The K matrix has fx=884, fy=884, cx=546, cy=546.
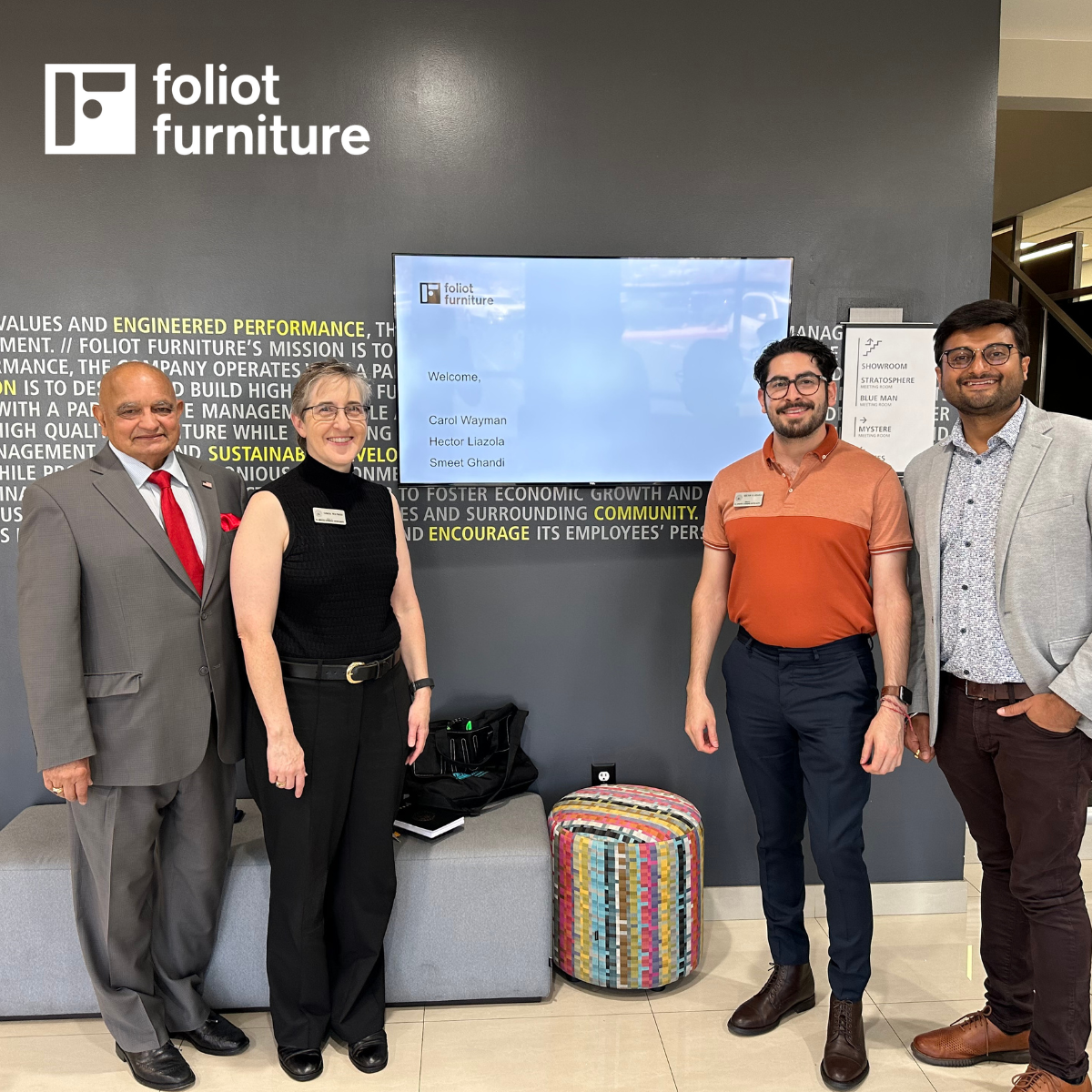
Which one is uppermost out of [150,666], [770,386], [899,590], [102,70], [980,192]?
[102,70]

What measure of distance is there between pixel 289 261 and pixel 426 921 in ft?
6.68

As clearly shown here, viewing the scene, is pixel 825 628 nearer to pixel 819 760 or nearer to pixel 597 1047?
pixel 819 760

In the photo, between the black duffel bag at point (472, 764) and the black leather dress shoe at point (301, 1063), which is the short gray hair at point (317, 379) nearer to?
the black duffel bag at point (472, 764)

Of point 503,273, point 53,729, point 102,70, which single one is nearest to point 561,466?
point 503,273

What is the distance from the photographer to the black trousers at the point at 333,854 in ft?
6.98

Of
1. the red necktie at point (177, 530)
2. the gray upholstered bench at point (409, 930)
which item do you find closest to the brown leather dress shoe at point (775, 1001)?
the gray upholstered bench at point (409, 930)

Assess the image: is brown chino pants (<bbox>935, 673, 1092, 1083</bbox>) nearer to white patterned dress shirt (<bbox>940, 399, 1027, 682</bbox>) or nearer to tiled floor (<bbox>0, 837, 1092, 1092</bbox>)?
white patterned dress shirt (<bbox>940, 399, 1027, 682</bbox>)

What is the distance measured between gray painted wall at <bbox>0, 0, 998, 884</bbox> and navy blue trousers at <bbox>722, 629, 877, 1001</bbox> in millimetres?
723

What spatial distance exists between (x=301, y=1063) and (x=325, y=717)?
2.91ft

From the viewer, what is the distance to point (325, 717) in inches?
83.2

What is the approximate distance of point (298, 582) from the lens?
6.80 feet

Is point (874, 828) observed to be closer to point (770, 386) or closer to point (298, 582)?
point (770, 386)

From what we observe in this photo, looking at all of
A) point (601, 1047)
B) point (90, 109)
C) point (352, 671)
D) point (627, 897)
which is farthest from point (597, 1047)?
point (90, 109)

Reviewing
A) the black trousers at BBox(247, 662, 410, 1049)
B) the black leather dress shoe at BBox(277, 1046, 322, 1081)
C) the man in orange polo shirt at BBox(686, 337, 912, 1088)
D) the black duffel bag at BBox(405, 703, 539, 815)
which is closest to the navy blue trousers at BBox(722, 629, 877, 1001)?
the man in orange polo shirt at BBox(686, 337, 912, 1088)
